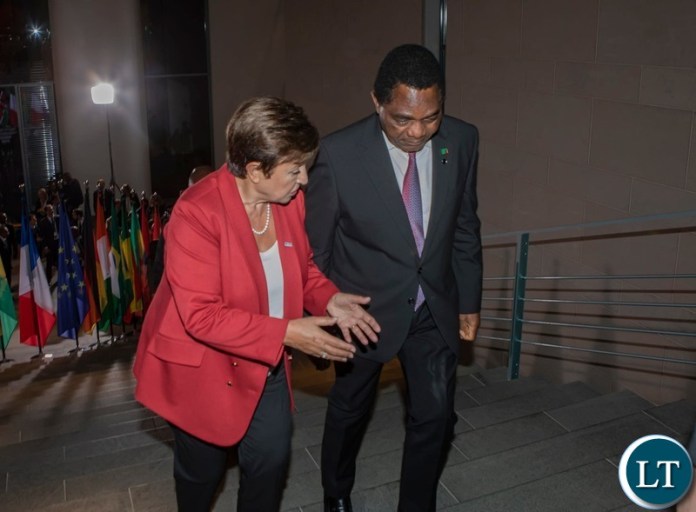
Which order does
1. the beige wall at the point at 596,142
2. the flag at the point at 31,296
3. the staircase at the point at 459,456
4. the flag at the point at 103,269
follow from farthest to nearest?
the flag at the point at 103,269 < the flag at the point at 31,296 < the beige wall at the point at 596,142 < the staircase at the point at 459,456

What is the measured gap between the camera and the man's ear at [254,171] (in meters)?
2.14

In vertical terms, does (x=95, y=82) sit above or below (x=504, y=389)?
above

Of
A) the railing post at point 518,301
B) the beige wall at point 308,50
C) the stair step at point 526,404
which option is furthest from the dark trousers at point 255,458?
the beige wall at point 308,50

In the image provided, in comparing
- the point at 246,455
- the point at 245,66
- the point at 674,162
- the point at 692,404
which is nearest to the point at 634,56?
the point at 674,162

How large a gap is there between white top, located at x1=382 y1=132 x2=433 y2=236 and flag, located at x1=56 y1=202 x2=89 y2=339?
7001 mm

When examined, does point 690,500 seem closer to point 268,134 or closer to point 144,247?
point 268,134

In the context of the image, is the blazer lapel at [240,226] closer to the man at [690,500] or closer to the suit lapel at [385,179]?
the suit lapel at [385,179]

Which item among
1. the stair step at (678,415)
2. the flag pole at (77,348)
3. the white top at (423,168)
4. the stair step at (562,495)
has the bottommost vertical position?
the flag pole at (77,348)

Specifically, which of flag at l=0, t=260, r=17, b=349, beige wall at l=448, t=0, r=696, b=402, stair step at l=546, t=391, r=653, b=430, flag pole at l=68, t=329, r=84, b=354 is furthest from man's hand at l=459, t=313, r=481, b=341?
flag pole at l=68, t=329, r=84, b=354

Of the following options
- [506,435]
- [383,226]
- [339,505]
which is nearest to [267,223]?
[383,226]

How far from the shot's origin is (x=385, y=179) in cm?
257

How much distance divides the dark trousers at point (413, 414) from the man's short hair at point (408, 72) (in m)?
0.71

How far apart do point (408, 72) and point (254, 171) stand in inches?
22.7

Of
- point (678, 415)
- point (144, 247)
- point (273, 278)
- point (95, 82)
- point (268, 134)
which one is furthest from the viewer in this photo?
point (95, 82)
